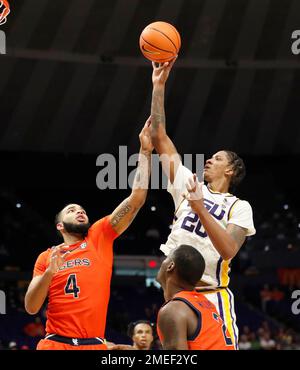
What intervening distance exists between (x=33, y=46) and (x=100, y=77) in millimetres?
2269

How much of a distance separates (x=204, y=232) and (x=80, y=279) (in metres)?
1.20

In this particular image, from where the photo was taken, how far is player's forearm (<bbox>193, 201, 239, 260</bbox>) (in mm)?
5410

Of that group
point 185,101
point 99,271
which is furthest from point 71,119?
point 99,271

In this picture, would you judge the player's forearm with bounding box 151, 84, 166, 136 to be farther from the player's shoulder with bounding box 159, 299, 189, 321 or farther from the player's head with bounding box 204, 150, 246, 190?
the player's shoulder with bounding box 159, 299, 189, 321

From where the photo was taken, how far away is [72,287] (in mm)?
6379

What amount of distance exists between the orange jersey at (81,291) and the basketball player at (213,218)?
753 mm

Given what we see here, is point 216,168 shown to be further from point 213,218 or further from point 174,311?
point 174,311

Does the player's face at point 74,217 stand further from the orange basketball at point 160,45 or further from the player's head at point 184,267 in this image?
the player's head at point 184,267

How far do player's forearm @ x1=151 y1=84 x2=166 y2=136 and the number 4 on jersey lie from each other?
1.44 meters

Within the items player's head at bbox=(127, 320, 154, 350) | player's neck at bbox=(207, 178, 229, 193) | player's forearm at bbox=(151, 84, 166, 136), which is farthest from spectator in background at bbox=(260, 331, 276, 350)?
player's forearm at bbox=(151, 84, 166, 136)

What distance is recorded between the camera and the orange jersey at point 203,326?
15.5ft

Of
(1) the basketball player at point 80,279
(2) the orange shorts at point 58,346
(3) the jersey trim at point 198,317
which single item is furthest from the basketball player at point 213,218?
(2) the orange shorts at point 58,346

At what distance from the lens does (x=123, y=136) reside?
24469mm

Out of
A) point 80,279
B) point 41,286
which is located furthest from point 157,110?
point 41,286
